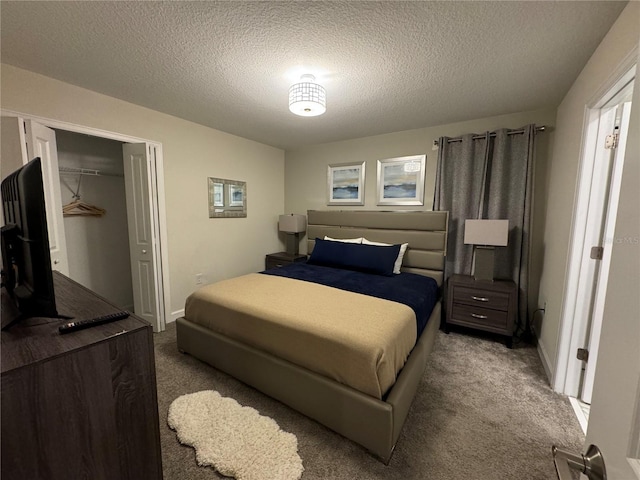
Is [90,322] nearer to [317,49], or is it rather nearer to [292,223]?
[317,49]

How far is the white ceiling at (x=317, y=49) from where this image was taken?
1462 mm

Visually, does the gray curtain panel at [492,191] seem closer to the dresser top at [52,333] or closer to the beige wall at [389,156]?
the beige wall at [389,156]

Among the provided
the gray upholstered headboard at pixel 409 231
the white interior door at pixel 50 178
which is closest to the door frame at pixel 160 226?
the white interior door at pixel 50 178

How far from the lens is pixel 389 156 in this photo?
3.69 meters

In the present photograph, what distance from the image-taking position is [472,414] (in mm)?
1828

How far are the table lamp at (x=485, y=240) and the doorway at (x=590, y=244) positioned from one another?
2.46 feet

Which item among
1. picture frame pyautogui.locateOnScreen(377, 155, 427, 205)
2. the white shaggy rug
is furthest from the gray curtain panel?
the white shaggy rug

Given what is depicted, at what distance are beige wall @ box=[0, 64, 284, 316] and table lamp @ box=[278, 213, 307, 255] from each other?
260 millimetres

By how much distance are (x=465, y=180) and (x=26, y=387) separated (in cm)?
365

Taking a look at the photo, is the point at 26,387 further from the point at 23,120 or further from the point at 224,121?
the point at 224,121

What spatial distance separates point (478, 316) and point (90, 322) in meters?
3.15

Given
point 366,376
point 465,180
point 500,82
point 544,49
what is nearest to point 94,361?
point 366,376

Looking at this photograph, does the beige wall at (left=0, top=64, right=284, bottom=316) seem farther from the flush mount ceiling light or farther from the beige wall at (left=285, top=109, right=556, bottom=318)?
the flush mount ceiling light

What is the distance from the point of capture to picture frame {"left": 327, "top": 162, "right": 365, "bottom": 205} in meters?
3.93
